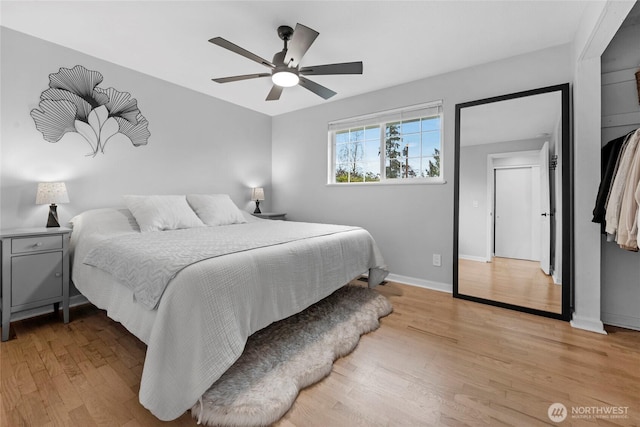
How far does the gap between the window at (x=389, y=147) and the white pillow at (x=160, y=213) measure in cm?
200

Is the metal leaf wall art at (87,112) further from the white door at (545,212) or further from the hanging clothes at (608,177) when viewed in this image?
the hanging clothes at (608,177)

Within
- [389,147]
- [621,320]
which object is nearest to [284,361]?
[621,320]

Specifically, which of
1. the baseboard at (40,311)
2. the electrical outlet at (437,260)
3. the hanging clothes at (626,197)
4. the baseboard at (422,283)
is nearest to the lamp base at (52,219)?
the baseboard at (40,311)

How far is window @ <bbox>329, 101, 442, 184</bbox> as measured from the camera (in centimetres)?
320

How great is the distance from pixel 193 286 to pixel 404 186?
2.69 metres

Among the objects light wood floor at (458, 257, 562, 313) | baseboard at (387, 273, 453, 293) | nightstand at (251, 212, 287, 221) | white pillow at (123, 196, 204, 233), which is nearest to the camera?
light wood floor at (458, 257, 562, 313)

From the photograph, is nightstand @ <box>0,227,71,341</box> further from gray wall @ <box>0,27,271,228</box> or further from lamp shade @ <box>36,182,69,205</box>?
gray wall @ <box>0,27,271,228</box>

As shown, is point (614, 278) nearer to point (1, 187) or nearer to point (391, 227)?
point (391, 227)

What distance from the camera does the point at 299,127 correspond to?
170 inches

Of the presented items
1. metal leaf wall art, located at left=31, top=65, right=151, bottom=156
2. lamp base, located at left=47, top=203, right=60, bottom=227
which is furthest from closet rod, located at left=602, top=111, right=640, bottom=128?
lamp base, located at left=47, top=203, right=60, bottom=227

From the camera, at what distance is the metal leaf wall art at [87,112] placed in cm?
253

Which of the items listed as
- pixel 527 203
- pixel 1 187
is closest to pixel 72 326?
pixel 1 187

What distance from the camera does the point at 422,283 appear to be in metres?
3.21

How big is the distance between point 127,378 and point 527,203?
3411 mm
